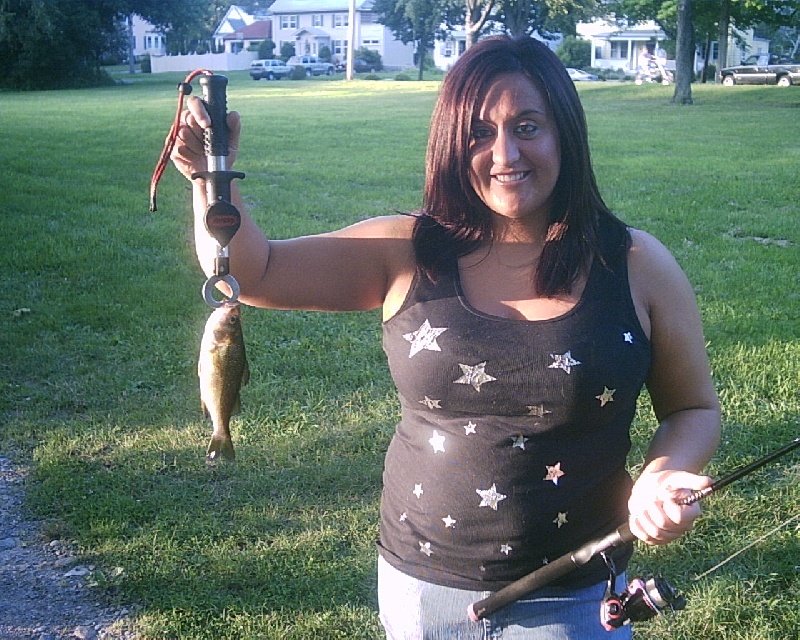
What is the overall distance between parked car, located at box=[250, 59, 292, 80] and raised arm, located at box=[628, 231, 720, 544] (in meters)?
61.1

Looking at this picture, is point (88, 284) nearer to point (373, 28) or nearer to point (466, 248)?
point (466, 248)

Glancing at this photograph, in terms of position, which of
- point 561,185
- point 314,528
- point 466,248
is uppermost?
point 561,185

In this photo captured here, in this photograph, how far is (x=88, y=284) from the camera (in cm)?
852

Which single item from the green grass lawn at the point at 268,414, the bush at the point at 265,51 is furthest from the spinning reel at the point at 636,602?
the bush at the point at 265,51

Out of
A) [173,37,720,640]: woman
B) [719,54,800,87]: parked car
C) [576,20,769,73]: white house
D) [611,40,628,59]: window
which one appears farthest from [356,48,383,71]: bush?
[173,37,720,640]: woman

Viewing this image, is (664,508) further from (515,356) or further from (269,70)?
(269,70)

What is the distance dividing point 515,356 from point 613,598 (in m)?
0.59

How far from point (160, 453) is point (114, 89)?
4465 cm

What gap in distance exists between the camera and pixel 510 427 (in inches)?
83.2

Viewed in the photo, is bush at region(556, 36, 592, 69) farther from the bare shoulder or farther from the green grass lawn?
the bare shoulder

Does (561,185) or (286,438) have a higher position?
(561,185)

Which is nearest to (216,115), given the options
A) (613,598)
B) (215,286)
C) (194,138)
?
(194,138)

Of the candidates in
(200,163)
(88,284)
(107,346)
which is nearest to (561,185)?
(200,163)

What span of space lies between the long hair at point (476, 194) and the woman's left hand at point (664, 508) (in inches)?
19.0
